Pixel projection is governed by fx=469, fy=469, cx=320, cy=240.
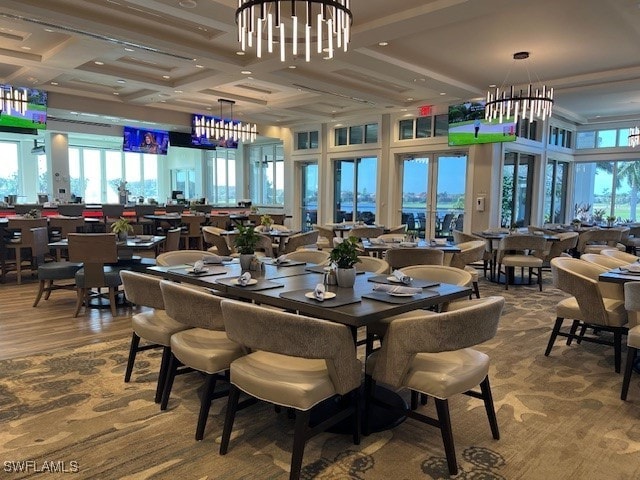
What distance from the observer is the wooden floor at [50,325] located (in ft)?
14.2

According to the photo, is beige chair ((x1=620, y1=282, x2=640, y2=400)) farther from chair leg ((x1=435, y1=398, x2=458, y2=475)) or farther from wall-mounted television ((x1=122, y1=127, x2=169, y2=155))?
wall-mounted television ((x1=122, y1=127, x2=169, y2=155))

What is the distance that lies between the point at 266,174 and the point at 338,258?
13395 millimetres

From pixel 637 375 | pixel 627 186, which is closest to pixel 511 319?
pixel 637 375

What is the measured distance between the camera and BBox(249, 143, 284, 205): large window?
1558cm

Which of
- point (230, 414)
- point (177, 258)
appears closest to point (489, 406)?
point (230, 414)

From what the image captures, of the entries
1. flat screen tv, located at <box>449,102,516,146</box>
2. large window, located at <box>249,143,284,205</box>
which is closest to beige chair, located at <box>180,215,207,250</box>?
large window, located at <box>249,143,284,205</box>

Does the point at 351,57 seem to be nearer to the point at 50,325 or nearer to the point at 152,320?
the point at 152,320

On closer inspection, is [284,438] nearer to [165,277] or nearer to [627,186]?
[165,277]

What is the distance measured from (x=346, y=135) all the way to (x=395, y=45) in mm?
5689

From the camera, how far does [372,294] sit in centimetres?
284

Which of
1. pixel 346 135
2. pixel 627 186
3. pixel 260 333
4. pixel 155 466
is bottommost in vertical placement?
pixel 155 466

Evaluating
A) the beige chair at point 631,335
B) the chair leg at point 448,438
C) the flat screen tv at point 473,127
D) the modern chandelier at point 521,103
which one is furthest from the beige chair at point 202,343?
the flat screen tv at point 473,127

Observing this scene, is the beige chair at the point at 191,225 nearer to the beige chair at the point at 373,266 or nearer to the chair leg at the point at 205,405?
the beige chair at the point at 373,266

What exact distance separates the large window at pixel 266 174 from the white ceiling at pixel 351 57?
4.31 metres
